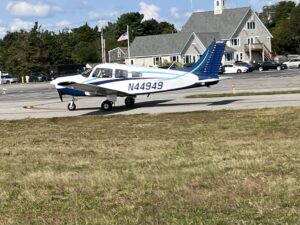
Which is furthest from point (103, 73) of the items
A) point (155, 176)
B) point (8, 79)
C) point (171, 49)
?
point (171, 49)

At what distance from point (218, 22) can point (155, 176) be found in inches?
4097

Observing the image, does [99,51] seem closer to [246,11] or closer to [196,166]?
[246,11]

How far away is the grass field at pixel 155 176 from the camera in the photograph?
6.03 meters

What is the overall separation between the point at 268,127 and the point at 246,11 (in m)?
96.4

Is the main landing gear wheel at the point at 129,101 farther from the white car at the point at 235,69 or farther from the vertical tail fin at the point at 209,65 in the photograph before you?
the white car at the point at 235,69

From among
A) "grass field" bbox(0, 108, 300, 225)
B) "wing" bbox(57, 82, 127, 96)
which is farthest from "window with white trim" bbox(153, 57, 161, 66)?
"grass field" bbox(0, 108, 300, 225)

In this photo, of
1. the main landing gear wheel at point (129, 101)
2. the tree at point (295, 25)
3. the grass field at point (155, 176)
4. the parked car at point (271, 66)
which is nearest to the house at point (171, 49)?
the parked car at point (271, 66)

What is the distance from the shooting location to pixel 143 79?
1026 inches

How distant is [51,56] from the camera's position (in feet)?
334

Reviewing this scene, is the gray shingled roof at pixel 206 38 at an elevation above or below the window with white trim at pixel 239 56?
above

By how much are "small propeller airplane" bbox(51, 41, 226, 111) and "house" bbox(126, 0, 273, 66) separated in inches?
2963

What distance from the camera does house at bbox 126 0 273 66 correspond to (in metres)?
103

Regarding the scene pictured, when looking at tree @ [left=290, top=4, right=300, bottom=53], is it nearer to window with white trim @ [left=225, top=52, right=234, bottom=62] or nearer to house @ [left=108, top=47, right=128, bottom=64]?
window with white trim @ [left=225, top=52, right=234, bottom=62]

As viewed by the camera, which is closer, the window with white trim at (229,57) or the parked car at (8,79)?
the parked car at (8,79)
